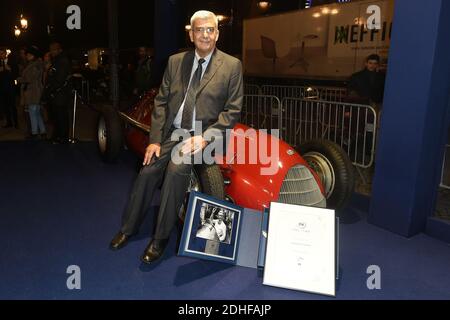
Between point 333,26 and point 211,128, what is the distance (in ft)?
21.1

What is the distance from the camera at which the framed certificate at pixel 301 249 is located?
2.53 m

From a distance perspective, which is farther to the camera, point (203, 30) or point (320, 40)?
point (320, 40)

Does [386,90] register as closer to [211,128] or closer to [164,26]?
[211,128]

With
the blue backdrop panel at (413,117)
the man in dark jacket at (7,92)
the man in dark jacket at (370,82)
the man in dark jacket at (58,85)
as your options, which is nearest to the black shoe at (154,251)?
the blue backdrop panel at (413,117)

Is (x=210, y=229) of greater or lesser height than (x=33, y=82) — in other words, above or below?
below

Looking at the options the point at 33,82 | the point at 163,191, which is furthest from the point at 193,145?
the point at 33,82

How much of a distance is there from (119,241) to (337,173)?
191cm

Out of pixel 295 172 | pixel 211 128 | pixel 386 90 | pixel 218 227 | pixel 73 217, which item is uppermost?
pixel 386 90

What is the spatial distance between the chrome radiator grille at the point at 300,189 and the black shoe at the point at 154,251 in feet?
3.02

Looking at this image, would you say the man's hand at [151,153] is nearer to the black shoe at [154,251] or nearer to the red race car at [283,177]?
the red race car at [283,177]

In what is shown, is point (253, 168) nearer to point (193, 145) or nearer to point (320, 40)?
point (193, 145)

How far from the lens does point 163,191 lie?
2832 millimetres

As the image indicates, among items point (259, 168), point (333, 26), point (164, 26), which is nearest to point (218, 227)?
point (259, 168)

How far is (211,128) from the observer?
292 centimetres
